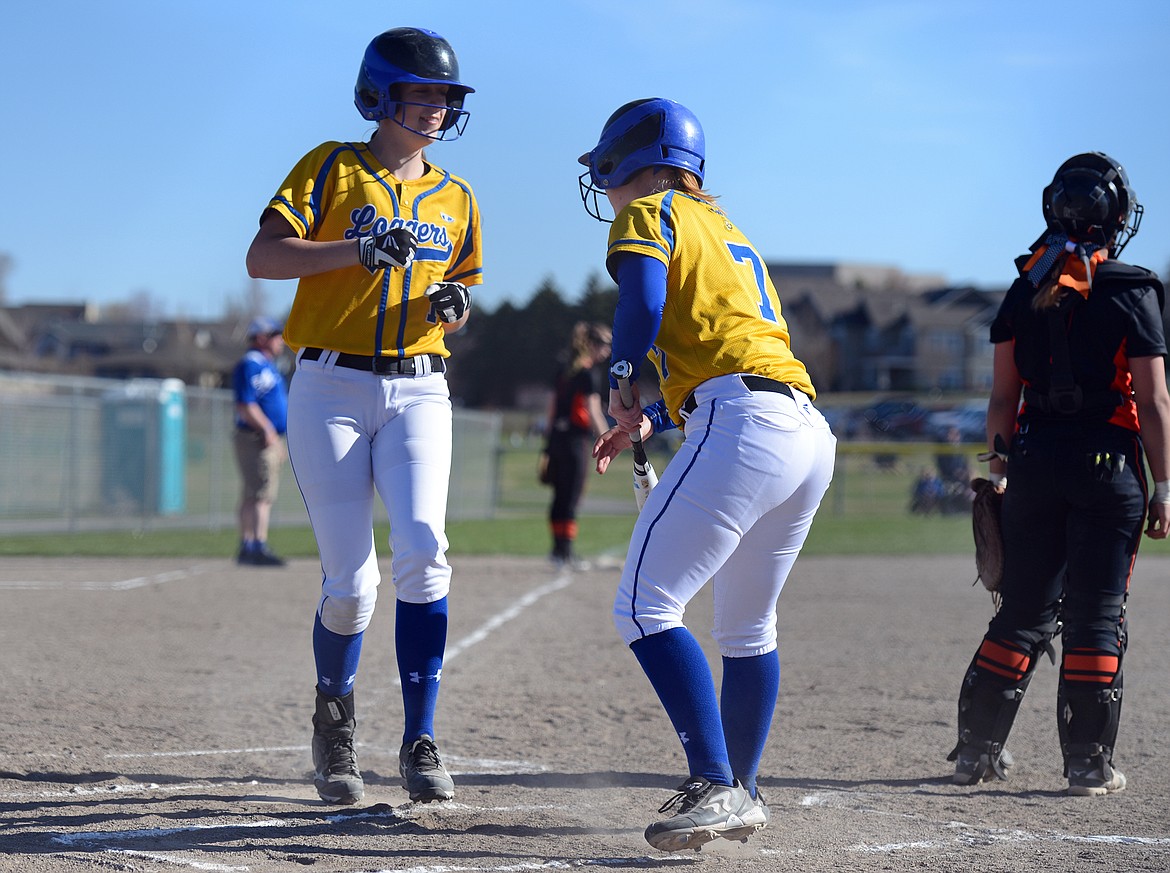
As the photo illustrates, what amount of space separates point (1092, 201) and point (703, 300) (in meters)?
1.63

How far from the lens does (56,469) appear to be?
16500 millimetres


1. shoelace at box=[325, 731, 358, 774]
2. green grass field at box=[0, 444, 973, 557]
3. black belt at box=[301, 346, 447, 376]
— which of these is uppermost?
black belt at box=[301, 346, 447, 376]

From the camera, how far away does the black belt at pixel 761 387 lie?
3.32 meters

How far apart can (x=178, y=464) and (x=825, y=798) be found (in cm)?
1559

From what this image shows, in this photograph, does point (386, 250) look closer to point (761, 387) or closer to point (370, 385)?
point (370, 385)

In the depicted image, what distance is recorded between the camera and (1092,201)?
164 inches

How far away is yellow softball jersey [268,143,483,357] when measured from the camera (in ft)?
12.6

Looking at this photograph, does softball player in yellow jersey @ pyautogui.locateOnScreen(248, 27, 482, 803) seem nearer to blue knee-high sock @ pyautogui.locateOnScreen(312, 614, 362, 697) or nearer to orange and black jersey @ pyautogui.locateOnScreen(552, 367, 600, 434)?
blue knee-high sock @ pyautogui.locateOnScreen(312, 614, 362, 697)

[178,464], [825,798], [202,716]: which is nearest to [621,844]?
[825,798]

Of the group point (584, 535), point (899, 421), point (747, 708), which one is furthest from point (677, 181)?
point (899, 421)

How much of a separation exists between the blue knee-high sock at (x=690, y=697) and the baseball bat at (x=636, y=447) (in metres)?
0.49

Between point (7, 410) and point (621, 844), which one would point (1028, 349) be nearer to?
point (621, 844)

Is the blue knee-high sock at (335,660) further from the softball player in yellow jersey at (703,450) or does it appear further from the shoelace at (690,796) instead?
the shoelace at (690,796)

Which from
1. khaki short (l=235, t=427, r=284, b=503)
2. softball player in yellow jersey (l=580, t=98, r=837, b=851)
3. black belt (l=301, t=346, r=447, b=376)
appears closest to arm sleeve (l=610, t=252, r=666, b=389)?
softball player in yellow jersey (l=580, t=98, r=837, b=851)
